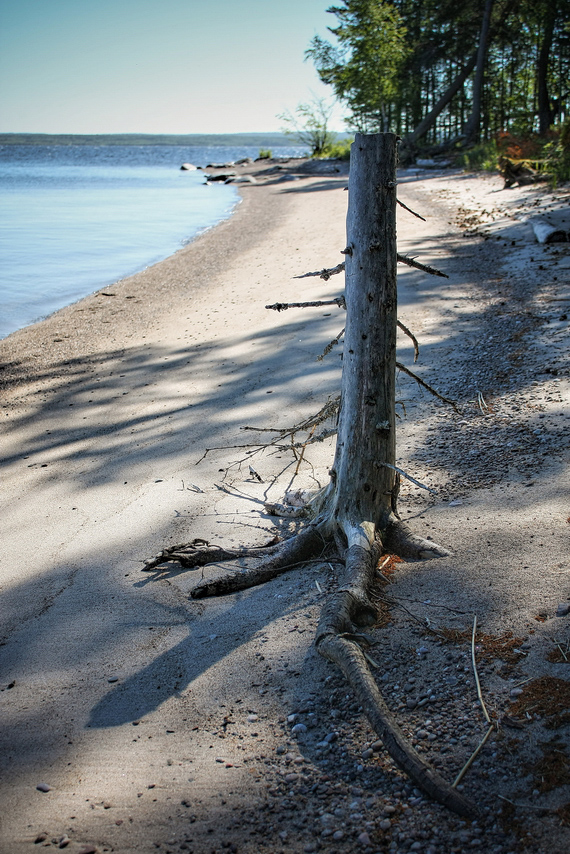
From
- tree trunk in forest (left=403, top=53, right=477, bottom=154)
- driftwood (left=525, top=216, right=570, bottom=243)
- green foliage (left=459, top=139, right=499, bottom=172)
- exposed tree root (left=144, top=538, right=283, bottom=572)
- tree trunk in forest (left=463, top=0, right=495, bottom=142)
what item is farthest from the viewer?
tree trunk in forest (left=403, top=53, right=477, bottom=154)

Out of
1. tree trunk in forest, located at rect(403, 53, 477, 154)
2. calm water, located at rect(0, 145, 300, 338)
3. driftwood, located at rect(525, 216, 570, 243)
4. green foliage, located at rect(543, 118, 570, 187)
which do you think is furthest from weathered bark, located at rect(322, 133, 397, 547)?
tree trunk in forest, located at rect(403, 53, 477, 154)

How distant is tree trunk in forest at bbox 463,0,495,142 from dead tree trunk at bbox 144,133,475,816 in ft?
105

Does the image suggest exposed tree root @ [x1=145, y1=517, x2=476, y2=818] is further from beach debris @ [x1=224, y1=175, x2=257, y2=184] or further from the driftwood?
beach debris @ [x1=224, y1=175, x2=257, y2=184]

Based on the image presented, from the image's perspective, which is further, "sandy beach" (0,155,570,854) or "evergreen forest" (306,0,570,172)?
"evergreen forest" (306,0,570,172)

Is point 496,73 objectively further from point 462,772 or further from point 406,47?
point 462,772

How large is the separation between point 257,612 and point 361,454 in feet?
3.13

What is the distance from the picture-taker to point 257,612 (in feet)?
10.4

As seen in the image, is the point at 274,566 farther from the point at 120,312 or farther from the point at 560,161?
the point at 560,161

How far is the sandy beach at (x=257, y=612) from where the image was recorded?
2.09 metres

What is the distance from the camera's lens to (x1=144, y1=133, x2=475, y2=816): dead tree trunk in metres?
2.94

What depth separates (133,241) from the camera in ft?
60.4

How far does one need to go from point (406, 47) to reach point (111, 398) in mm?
38110

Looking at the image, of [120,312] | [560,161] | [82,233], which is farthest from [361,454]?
[82,233]

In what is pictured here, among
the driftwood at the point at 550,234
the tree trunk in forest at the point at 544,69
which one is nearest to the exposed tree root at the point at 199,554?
the driftwood at the point at 550,234
